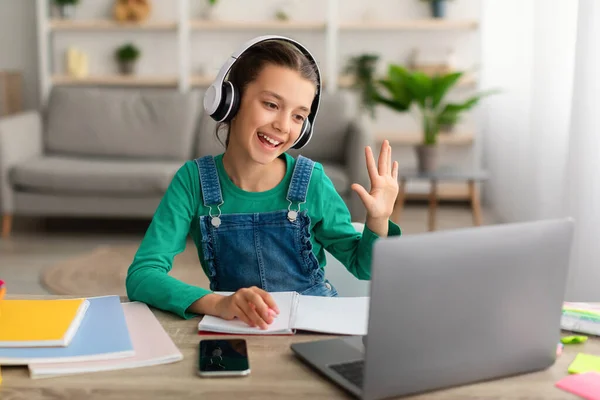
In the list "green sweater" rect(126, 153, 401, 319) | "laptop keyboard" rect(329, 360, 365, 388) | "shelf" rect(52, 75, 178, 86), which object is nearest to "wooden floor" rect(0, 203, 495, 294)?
"shelf" rect(52, 75, 178, 86)

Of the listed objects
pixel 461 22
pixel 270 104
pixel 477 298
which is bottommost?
pixel 477 298

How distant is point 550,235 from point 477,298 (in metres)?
0.12

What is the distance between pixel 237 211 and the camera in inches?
57.8

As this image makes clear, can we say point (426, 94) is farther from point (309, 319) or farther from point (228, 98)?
point (309, 319)

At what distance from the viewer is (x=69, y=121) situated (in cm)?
476

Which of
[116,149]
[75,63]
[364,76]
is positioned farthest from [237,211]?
[75,63]

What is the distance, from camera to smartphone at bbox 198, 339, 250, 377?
0.96 m

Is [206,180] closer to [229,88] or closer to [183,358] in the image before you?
[229,88]

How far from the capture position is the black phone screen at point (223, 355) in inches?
38.4

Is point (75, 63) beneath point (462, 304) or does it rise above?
above

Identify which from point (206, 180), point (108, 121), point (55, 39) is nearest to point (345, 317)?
point (206, 180)

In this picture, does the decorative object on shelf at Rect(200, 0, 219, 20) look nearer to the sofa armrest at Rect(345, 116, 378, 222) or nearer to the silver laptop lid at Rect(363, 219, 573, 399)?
the sofa armrest at Rect(345, 116, 378, 222)

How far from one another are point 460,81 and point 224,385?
190 inches

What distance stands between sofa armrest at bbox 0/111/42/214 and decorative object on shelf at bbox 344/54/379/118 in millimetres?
2186
